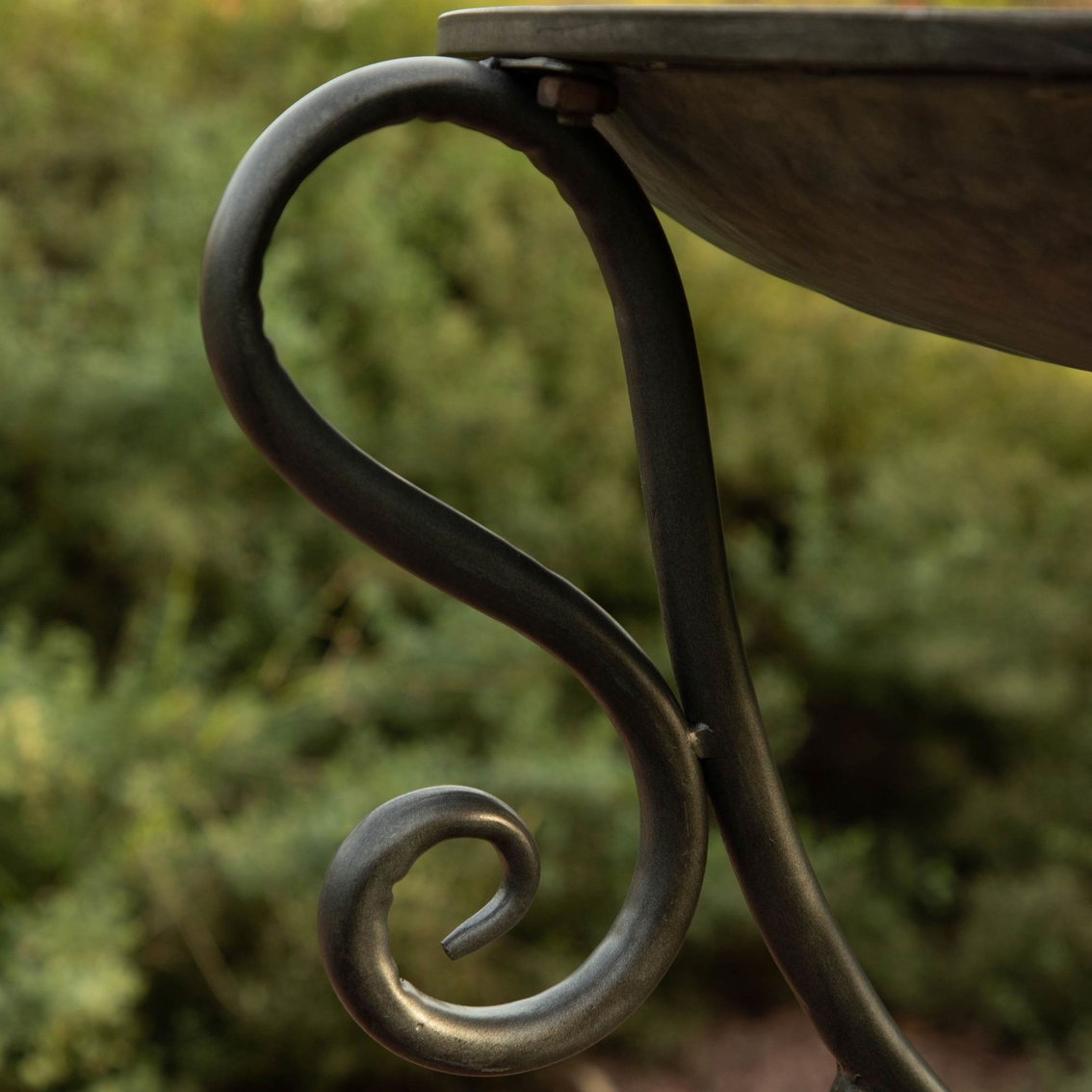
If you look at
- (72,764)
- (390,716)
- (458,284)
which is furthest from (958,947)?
(458,284)

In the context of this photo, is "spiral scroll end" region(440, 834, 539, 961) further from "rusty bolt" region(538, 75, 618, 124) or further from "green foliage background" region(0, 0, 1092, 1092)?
"green foliage background" region(0, 0, 1092, 1092)

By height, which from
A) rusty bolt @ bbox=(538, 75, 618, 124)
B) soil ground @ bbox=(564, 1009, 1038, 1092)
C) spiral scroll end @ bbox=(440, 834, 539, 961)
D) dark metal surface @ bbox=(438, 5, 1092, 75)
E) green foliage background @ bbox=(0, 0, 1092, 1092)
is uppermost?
dark metal surface @ bbox=(438, 5, 1092, 75)

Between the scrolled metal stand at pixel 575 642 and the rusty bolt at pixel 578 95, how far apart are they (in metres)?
0.01

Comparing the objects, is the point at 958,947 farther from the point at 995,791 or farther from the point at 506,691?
the point at 506,691

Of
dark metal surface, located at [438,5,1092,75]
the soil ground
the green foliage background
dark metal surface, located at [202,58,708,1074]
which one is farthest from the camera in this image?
the soil ground

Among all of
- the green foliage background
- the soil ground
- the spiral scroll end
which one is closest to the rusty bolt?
the spiral scroll end

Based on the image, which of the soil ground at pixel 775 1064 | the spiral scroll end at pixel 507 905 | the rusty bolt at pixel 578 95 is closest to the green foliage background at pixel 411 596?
the soil ground at pixel 775 1064

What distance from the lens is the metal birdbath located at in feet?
0.82

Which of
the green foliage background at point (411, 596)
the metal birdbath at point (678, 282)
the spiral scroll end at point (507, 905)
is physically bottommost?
the green foliage background at point (411, 596)

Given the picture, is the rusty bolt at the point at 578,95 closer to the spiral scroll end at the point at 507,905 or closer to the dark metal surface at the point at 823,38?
the dark metal surface at the point at 823,38

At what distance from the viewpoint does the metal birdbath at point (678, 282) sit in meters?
0.25

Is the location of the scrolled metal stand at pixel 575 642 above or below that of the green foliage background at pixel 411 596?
above

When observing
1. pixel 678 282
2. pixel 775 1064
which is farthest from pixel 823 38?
pixel 775 1064

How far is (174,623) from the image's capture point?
1.93 m
